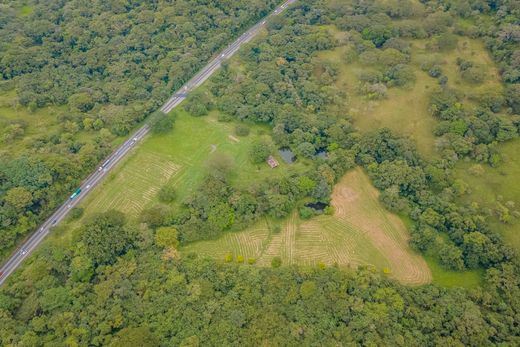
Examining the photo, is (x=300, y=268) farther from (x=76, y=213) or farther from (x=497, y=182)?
(x=497, y=182)

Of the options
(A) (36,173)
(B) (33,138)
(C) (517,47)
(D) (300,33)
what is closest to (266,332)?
(A) (36,173)

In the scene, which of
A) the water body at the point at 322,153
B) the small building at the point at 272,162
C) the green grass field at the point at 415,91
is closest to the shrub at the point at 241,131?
the small building at the point at 272,162

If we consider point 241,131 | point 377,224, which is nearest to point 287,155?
A: point 241,131

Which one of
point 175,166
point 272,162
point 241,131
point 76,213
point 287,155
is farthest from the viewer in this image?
point 241,131

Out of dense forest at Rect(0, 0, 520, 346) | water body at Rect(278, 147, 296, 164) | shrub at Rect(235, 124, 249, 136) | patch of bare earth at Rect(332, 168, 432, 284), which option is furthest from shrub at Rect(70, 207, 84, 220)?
patch of bare earth at Rect(332, 168, 432, 284)

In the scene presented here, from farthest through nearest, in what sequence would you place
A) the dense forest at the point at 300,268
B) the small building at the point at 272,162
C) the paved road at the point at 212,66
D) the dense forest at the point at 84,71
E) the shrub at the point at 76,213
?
1. the paved road at the point at 212,66
2. the small building at the point at 272,162
3. the shrub at the point at 76,213
4. the dense forest at the point at 84,71
5. the dense forest at the point at 300,268

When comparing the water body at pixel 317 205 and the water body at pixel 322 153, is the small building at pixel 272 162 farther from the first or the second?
the water body at pixel 317 205
